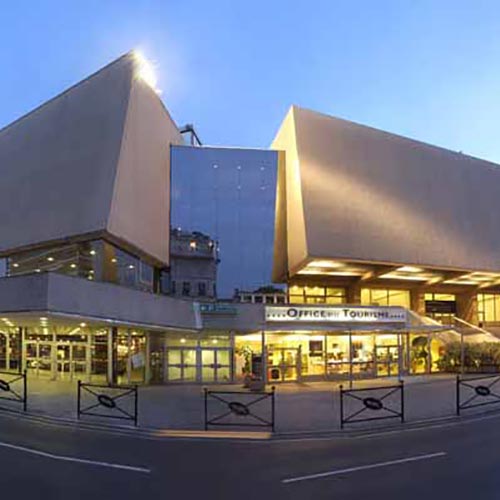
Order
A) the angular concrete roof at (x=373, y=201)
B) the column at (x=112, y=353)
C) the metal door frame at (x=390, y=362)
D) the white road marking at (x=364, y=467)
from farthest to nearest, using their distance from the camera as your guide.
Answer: the angular concrete roof at (x=373, y=201) < the metal door frame at (x=390, y=362) < the column at (x=112, y=353) < the white road marking at (x=364, y=467)

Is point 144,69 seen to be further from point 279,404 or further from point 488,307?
point 488,307

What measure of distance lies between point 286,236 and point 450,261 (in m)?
11.3

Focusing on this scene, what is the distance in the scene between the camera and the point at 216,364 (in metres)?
27.8

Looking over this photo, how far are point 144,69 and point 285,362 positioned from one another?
17.8 m

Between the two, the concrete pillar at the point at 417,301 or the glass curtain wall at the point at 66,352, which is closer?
the glass curtain wall at the point at 66,352

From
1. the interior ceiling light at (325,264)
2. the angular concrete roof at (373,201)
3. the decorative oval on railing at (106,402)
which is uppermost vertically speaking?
the angular concrete roof at (373,201)

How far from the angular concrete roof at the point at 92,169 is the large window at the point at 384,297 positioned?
1563cm

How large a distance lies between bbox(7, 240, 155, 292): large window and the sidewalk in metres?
5.33

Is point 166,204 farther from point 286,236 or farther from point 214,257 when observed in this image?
point 286,236

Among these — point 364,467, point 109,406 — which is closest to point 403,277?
point 109,406

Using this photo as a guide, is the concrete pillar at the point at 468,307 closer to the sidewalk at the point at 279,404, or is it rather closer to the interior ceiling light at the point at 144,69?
the sidewalk at the point at 279,404

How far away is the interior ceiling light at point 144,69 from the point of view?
29.0 meters

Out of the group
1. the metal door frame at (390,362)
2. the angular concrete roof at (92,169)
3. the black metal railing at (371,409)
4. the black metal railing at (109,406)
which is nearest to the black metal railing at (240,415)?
the black metal railing at (371,409)

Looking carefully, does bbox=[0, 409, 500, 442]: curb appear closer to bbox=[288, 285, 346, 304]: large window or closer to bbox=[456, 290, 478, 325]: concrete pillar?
bbox=[288, 285, 346, 304]: large window
